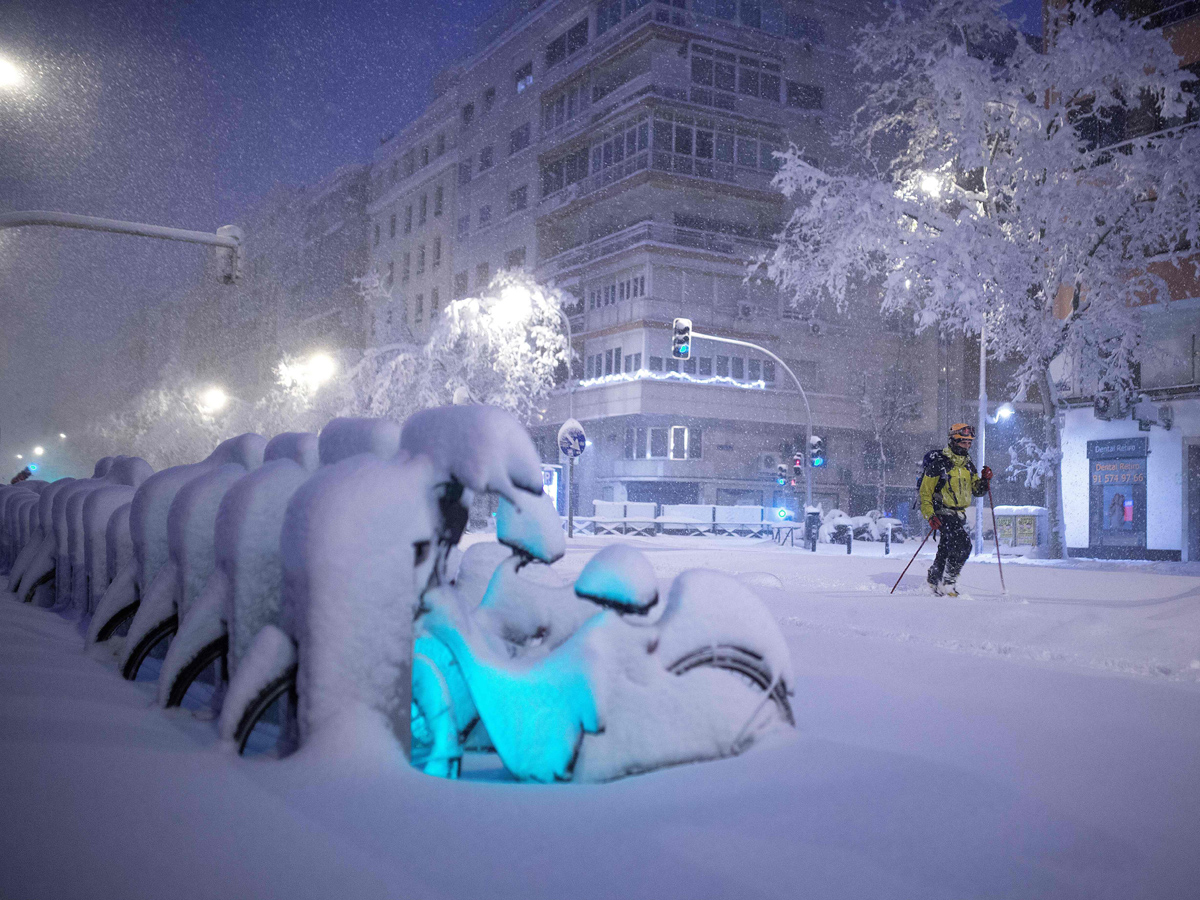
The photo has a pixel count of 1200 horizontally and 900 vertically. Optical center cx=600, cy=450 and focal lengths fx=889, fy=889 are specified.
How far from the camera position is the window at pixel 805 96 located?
3994 cm

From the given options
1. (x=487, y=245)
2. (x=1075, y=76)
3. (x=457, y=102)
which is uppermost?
(x=457, y=102)

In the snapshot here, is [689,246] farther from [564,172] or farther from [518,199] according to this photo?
[518,199]

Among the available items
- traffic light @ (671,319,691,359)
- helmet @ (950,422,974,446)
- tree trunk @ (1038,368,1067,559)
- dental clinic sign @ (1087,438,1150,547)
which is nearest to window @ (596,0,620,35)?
traffic light @ (671,319,691,359)

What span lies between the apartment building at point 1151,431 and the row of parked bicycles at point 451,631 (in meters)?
21.1

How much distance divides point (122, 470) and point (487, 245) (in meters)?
40.3

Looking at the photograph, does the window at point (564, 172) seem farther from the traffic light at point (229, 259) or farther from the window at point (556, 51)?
the traffic light at point (229, 259)

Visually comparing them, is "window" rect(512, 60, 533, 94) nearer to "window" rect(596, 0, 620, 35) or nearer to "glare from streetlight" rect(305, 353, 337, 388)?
"window" rect(596, 0, 620, 35)

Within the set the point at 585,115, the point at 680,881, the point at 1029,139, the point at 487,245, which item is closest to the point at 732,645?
the point at 680,881

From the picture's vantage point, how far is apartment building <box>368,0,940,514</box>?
122 ft

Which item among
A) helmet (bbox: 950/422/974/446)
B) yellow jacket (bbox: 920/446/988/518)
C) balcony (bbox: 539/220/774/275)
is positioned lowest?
yellow jacket (bbox: 920/446/988/518)

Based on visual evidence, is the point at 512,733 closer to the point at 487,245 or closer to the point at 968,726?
the point at 968,726

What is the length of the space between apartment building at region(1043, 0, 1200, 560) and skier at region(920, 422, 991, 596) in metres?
14.0

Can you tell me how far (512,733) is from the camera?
109 inches

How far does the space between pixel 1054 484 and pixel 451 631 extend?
18417 mm
